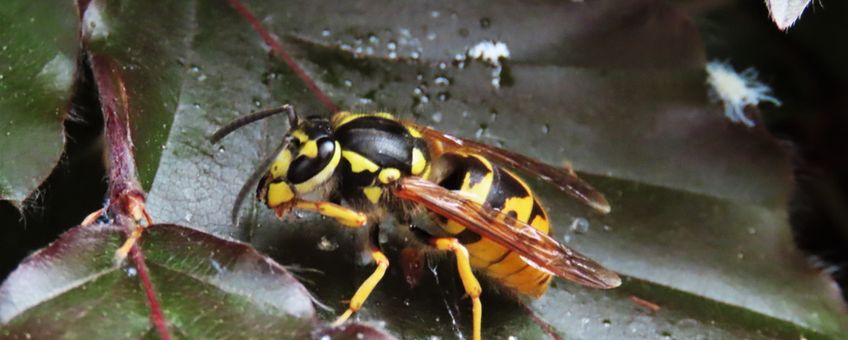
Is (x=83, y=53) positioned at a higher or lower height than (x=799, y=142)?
lower

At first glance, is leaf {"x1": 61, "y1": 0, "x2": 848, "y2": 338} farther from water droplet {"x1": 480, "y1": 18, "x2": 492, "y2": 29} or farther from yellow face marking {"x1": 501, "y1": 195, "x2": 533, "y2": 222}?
yellow face marking {"x1": 501, "y1": 195, "x2": 533, "y2": 222}

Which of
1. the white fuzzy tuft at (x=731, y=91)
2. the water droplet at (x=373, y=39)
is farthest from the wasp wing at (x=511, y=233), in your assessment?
the white fuzzy tuft at (x=731, y=91)

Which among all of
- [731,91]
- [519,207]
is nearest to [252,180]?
[519,207]

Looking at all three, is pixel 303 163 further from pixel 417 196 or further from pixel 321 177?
pixel 417 196

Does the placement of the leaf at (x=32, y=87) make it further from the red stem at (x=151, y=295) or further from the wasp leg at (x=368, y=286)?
the wasp leg at (x=368, y=286)

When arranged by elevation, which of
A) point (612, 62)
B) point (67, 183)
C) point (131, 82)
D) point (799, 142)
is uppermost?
point (799, 142)

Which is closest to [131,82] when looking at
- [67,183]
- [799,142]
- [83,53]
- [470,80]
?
[83,53]

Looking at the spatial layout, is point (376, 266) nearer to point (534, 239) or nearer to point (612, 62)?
point (534, 239)
